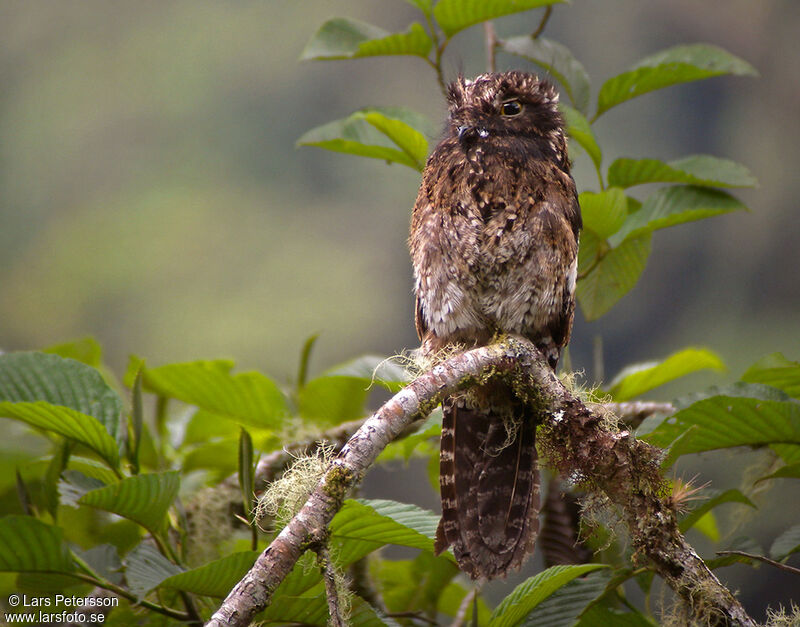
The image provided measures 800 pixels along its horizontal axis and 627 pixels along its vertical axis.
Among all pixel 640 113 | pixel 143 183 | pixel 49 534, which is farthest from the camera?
pixel 143 183

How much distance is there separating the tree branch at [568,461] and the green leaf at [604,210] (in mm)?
400

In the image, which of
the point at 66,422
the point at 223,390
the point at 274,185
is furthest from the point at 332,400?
the point at 274,185

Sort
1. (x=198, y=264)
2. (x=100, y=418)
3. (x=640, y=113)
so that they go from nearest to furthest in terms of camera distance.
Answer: (x=100, y=418)
(x=640, y=113)
(x=198, y=264)

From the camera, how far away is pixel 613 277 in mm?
1683

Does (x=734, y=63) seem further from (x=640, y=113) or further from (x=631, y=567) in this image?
(x=640, y=113)

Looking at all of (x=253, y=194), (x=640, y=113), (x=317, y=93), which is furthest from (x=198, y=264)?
(x=640, y=113)

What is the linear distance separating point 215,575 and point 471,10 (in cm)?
125

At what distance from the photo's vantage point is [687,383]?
5953 millimetres

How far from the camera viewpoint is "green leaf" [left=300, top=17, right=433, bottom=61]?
1.62 metres

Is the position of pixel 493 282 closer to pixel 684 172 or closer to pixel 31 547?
pixel 684 172

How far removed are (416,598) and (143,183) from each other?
8321 millimetres

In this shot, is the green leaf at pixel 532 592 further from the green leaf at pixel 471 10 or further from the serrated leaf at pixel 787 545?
the green leaf at pixel 471 10

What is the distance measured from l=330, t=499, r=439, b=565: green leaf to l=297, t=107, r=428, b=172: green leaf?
765 mm

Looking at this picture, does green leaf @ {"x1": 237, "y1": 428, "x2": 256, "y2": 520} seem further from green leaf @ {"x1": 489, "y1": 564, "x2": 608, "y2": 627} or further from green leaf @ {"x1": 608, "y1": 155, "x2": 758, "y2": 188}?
green leaf @ {"x1": 608, "y1": 155, "x2": 758, "y2": 188}
